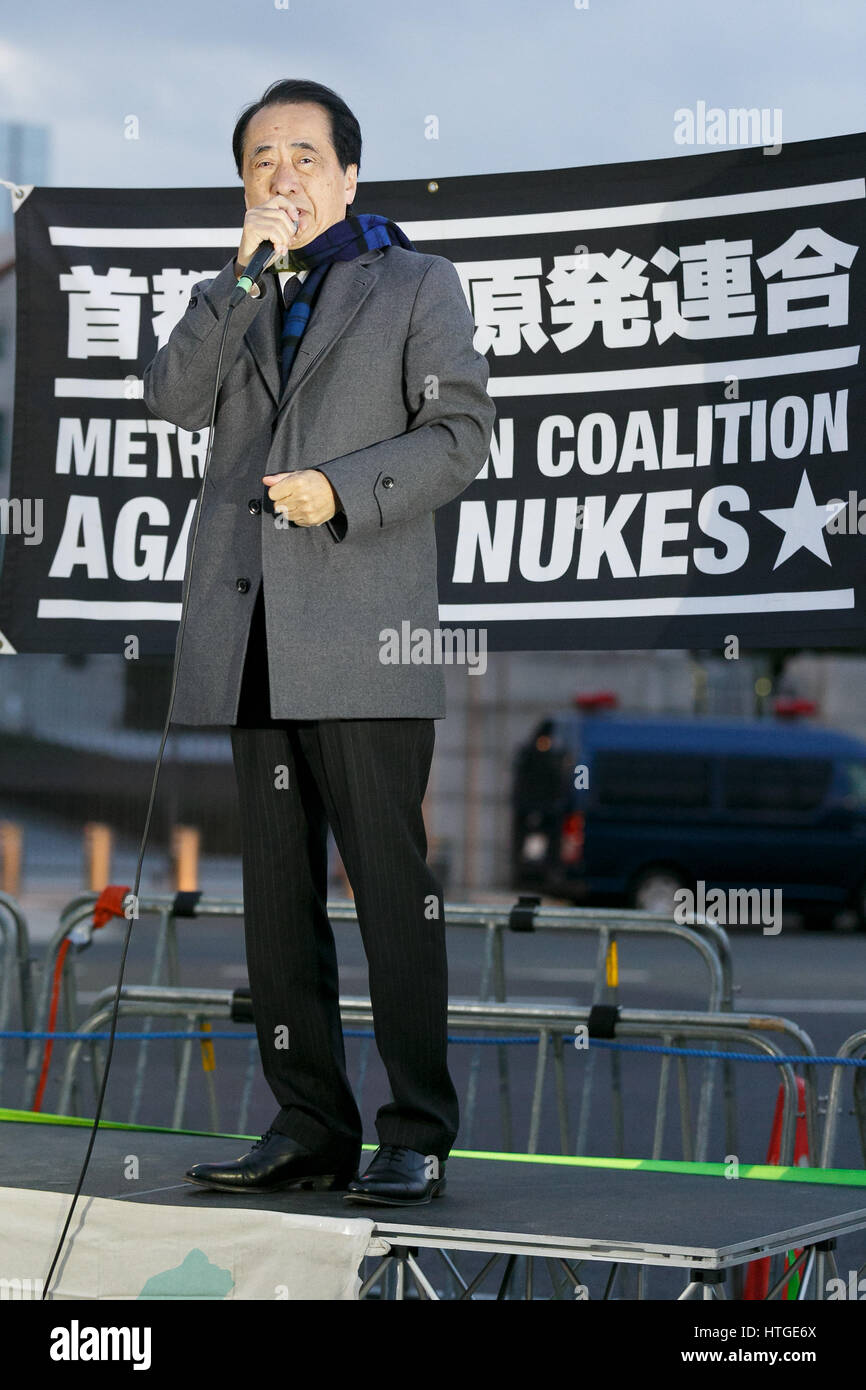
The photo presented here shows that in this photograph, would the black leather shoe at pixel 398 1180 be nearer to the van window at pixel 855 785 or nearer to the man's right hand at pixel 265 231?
the man's right hand at pixel 265 231

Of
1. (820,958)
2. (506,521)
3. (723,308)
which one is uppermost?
(723,308)

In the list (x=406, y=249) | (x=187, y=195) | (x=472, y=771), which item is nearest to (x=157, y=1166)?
(x=406, y=249)

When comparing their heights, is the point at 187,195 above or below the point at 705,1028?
above

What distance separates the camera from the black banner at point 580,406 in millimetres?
5012

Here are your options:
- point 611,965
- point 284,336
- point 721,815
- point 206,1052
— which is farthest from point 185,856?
point 284,336

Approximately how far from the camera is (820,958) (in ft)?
57.5

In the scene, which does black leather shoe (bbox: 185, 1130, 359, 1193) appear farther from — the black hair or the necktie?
the black hair

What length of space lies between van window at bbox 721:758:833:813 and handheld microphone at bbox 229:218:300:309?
17.1 meters

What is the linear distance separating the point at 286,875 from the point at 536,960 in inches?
540

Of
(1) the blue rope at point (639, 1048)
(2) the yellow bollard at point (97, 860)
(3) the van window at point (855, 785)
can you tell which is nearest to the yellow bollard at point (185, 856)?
(2) the yellow bollard at point (97, 860)

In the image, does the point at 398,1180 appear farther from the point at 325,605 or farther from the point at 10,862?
the point at 10,862

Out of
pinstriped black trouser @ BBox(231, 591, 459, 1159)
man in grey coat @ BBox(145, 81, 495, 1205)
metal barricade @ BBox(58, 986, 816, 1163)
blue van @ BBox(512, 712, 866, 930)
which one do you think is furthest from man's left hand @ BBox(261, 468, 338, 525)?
blue van @ BBox(512, 712, 866, 930)

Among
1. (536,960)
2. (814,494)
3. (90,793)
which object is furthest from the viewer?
(90,793)
